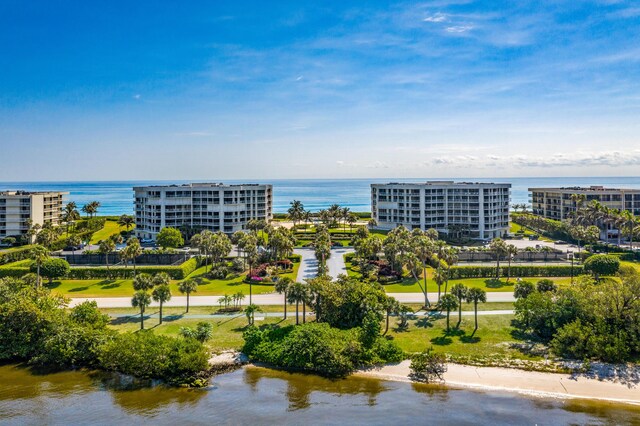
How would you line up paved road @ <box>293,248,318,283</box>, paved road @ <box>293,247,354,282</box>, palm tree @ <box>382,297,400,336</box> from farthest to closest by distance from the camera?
1. paved road @ <box>293,247,354,282</box>
2. paved road @ <box>293,248,318,283</box>
3. palm tree @ <box>382,297,400,336</box>

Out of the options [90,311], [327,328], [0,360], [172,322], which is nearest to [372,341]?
[327,328]

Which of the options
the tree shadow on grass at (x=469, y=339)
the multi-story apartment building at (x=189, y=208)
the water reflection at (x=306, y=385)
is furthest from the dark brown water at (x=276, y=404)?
the multi-story apartment building at (x=189, y=208)

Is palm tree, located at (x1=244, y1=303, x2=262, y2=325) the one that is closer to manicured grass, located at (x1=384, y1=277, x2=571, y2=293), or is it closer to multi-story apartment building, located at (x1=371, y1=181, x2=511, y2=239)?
manicured grass, located at (x1=384, y1=277, x2=571, y2=293)

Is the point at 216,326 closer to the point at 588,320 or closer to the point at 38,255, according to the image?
the point at 38,255

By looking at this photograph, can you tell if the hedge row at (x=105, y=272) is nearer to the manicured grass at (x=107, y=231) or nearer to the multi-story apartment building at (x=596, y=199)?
the manicured grass at (x=107, y=231)

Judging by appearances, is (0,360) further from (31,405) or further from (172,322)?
(172,322)

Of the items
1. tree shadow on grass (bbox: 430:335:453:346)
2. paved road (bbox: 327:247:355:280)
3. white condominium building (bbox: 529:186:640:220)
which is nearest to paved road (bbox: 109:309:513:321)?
tree shadow on grass (bbox: 430:335:453:346)
